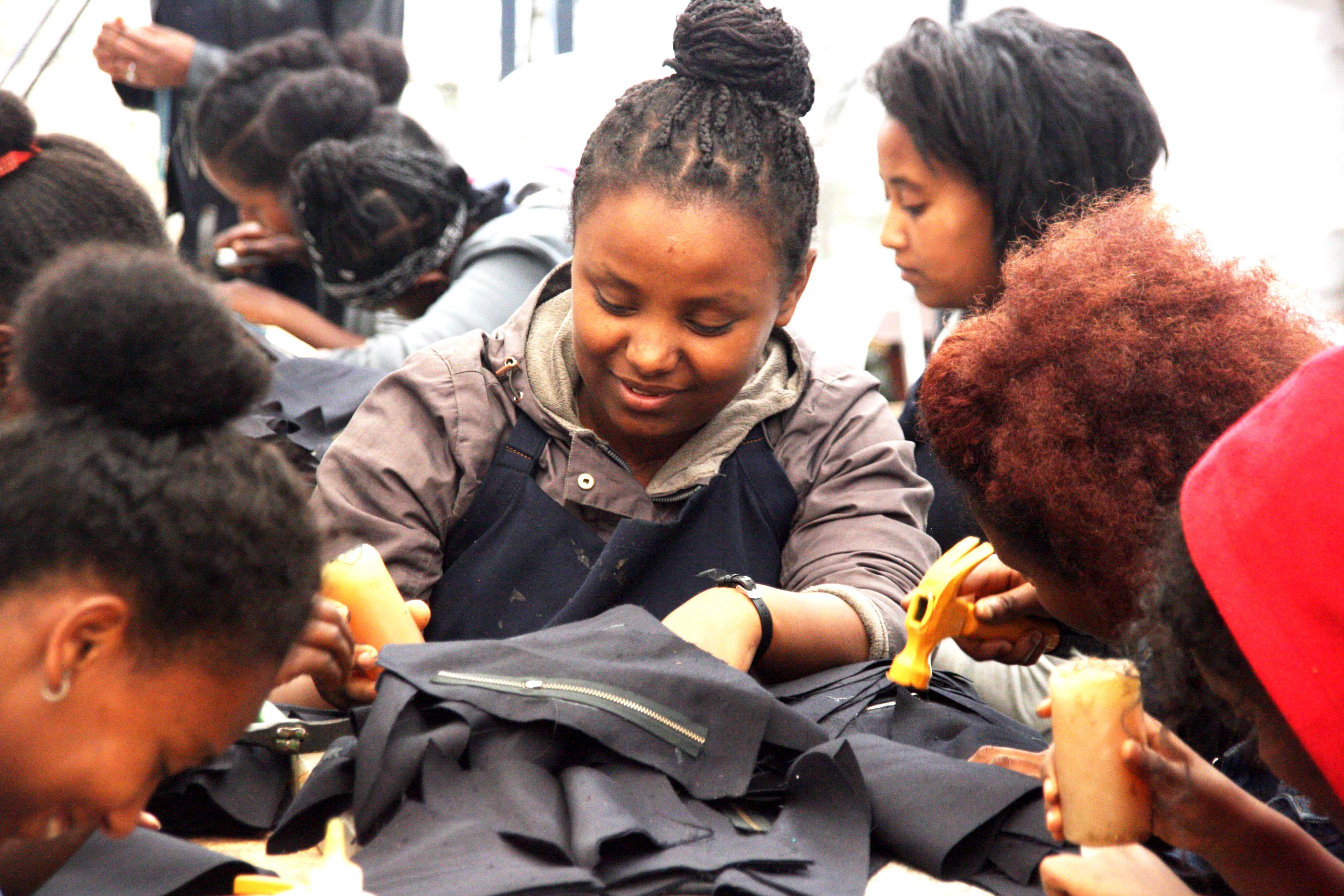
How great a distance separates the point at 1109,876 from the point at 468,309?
2299mm

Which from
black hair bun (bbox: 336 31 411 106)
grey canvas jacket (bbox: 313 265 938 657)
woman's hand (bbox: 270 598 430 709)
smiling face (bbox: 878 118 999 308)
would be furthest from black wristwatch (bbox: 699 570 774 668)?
black hair bun (bbox: 336 31 411 106)

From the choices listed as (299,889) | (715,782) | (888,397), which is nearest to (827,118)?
(888,397)

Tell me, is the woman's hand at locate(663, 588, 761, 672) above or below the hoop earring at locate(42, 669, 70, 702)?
below

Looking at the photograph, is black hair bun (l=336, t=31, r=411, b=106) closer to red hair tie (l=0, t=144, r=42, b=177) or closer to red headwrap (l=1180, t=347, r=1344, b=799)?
red hair tie (l=0, t=144, r=42, b=177)

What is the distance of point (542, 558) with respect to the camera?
1862mm

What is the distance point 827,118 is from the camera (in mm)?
4449

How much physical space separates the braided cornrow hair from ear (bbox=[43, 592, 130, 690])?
42.2 inches

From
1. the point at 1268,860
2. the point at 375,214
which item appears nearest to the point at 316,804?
the point at 1268,860

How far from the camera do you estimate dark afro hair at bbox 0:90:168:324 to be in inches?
74.7

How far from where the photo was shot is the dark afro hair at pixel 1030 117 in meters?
2.66

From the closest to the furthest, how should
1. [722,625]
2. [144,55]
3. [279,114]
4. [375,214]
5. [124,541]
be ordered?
[124,541], [722,625], [375,214], [279,114], [144,55]

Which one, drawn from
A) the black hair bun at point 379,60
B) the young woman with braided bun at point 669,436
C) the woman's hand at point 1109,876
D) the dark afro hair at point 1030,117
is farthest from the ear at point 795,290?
the black hair bun at point 379,60

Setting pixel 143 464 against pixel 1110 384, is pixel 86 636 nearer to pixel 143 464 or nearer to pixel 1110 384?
pixel 143 464

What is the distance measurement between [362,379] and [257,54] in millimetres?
2009
